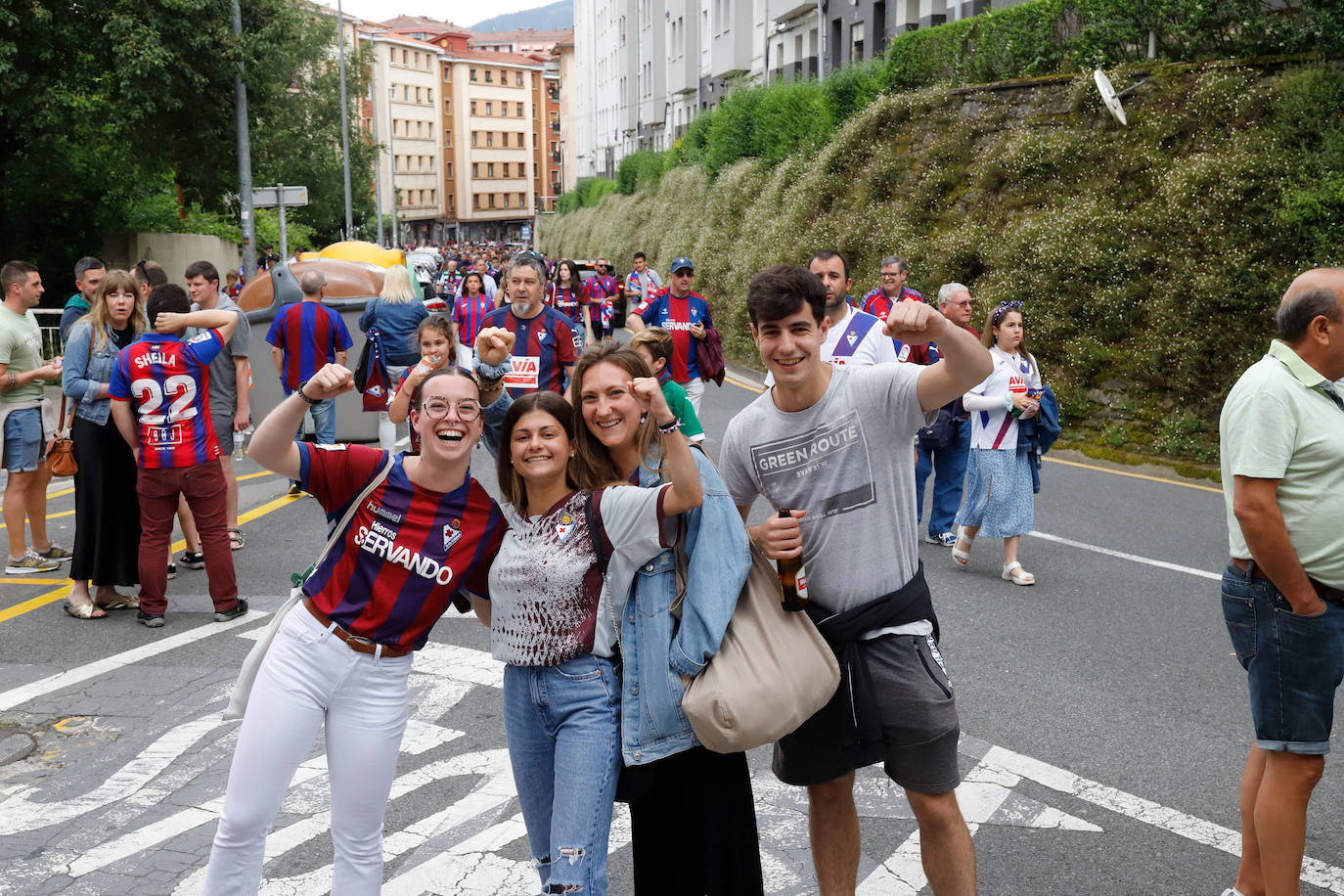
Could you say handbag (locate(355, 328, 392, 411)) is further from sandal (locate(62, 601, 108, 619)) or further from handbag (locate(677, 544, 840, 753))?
handbag (locate(677, 544, 840, 753))

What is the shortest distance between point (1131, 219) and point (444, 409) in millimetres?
13465

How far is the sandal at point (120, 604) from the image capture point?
7893 mm

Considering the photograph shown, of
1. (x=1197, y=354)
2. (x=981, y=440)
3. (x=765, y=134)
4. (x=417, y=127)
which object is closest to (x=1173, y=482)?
(x=1197, y=354)

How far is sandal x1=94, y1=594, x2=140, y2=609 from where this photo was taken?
7.89 metres

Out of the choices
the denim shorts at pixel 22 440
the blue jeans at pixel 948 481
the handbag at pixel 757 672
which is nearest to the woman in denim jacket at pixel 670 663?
the handbag at pixel 757 672

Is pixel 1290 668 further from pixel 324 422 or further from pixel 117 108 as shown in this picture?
pixel 117 108

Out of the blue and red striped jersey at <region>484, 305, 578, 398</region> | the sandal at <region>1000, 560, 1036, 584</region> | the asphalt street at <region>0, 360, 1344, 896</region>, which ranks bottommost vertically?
the asphalt street at <region>0, 360, 1344, 896</region>

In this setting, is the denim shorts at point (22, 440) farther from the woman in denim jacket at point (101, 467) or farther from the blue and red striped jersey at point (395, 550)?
the blue and red striped jersey at point (395, 550)

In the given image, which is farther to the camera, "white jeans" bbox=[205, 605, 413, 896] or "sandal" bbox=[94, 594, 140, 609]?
"sandal" bbox=[94, 594, 140, 609]

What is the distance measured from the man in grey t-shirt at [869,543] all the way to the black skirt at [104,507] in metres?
5.62

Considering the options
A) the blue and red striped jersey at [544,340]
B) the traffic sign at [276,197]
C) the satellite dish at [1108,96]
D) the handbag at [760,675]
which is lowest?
the handbag at [760,675]

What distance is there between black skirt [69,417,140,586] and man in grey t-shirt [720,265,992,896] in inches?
221

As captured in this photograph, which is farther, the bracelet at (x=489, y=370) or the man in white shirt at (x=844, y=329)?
the man in white shirt at (x=844, y=329)

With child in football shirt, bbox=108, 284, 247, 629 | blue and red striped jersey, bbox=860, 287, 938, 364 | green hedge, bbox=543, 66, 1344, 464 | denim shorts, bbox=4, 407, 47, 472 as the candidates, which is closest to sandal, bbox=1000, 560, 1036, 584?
blue and red striped jersey, bbox=860, 287, 938, 364
